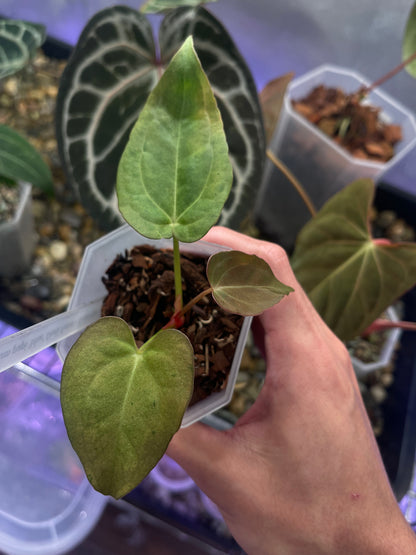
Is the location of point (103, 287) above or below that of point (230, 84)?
below

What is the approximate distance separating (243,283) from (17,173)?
47 cm

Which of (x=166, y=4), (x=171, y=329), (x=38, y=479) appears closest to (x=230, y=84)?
(x=166, y=4)

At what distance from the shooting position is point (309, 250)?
71 centimetres

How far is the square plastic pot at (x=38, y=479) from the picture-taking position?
0.58m

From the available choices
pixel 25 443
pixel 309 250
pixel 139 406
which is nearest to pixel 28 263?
pixel 25 443

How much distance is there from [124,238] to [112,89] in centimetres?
26

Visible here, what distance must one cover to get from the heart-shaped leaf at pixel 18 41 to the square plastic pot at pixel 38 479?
0.55m

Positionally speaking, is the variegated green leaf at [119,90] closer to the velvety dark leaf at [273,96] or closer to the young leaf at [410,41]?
the velvety dark leaf at [273,96]

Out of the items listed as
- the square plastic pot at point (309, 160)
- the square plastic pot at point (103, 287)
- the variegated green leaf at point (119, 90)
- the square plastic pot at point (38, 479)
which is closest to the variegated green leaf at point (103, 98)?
the variegated green leaf at point (119, 90)

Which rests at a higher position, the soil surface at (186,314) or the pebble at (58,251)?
the soil surface at (186,314)

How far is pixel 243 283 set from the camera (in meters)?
0.40


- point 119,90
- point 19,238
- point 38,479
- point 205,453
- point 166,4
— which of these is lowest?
point 38,479

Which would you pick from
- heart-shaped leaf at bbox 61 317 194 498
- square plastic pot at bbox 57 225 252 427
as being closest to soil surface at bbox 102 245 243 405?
square plastic pot at bbox 57 225 252 427

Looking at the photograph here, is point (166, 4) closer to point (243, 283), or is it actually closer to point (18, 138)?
point (18, 138)
